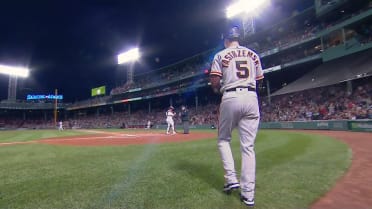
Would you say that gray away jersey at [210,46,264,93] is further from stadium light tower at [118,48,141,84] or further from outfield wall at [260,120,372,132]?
stadium light tower at [118,48,141,84]

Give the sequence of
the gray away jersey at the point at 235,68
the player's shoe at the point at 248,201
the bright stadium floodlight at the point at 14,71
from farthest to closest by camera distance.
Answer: the bright stadium floodlight at the point at 14,71 < the gray away jersey at the point at 235,68 < the player's shoe at the point at 248,201

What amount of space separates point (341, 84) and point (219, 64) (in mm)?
24799

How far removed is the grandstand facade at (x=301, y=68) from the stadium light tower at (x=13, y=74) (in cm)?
2687

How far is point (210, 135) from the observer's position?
14.0 meters

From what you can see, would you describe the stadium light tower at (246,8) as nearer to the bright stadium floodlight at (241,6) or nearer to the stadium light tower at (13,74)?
the bright stadium floodlight at (241,6)

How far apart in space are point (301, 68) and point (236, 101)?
96.9 ft

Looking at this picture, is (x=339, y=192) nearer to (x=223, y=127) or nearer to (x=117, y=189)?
(x=223, y=127)

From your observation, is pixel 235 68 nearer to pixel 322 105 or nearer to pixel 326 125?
pixel 326 125

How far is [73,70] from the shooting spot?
55906mm

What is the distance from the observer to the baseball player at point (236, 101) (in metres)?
2.97

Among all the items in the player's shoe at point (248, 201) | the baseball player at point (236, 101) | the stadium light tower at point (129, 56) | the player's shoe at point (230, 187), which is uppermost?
the stadium light tower at point (129, 56)

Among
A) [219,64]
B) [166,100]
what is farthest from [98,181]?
[166,100]

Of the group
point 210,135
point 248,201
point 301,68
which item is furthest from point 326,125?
point 248,201

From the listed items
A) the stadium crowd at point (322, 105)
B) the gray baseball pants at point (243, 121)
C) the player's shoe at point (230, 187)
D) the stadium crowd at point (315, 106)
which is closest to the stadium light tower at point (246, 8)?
the stadium crowd at point (315, 106)
